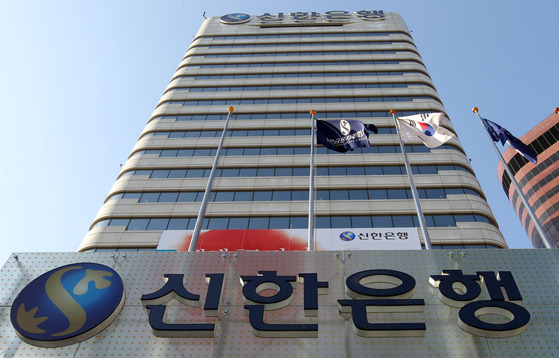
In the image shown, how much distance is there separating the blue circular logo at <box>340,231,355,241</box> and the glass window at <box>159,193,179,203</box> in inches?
549

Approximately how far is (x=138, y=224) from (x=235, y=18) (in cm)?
3900

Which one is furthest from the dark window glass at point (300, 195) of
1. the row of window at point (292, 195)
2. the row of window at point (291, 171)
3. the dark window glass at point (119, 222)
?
the dark window glass at point (119, 222)

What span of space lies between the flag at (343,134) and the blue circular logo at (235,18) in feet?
144

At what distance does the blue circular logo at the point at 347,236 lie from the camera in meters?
27.9

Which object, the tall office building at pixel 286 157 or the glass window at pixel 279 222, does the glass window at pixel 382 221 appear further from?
the glass window at pixel 279 222

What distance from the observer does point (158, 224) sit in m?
30.5

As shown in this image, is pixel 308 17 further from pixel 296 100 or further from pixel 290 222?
pixel 290 222

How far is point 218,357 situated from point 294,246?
17711 millimetres

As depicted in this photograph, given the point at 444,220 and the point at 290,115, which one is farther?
the point at 290,115

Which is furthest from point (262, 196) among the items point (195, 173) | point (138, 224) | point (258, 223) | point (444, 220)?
point (444, 220)

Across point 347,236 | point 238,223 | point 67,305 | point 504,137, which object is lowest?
point 67,305

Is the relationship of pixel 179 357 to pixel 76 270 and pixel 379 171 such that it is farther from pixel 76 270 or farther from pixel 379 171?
pixel 379 171

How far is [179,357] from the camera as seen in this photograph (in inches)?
398

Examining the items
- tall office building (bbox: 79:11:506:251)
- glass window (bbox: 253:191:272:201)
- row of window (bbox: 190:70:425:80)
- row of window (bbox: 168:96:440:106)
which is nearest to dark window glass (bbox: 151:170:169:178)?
tall office building (bbox: 79:11:506:251)
